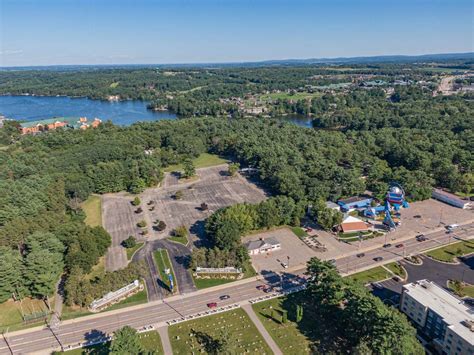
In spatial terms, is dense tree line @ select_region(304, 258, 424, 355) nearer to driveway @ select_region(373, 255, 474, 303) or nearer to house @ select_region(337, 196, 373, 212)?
driveway @ select_region(373, 255, 474, 303)

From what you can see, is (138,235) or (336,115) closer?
(138,235)

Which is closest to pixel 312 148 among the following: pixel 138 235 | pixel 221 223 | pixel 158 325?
pixel 221 223

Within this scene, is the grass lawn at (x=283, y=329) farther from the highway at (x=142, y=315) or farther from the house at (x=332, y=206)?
the house at (x=332, y=206)

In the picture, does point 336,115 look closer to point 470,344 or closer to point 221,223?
point 221,223

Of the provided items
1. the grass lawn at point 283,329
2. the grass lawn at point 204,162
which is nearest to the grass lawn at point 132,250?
the grass lawn at point 283,329

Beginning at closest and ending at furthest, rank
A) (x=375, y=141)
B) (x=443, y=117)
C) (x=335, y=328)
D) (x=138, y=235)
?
(x=335, y=328), (x=138, y=235), (x=375, y=141), (x=443, y=117)

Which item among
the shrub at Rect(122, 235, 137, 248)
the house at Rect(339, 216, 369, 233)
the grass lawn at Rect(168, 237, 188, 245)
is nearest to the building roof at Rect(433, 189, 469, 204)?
the house at Rect(339, 216, 369, 233)
